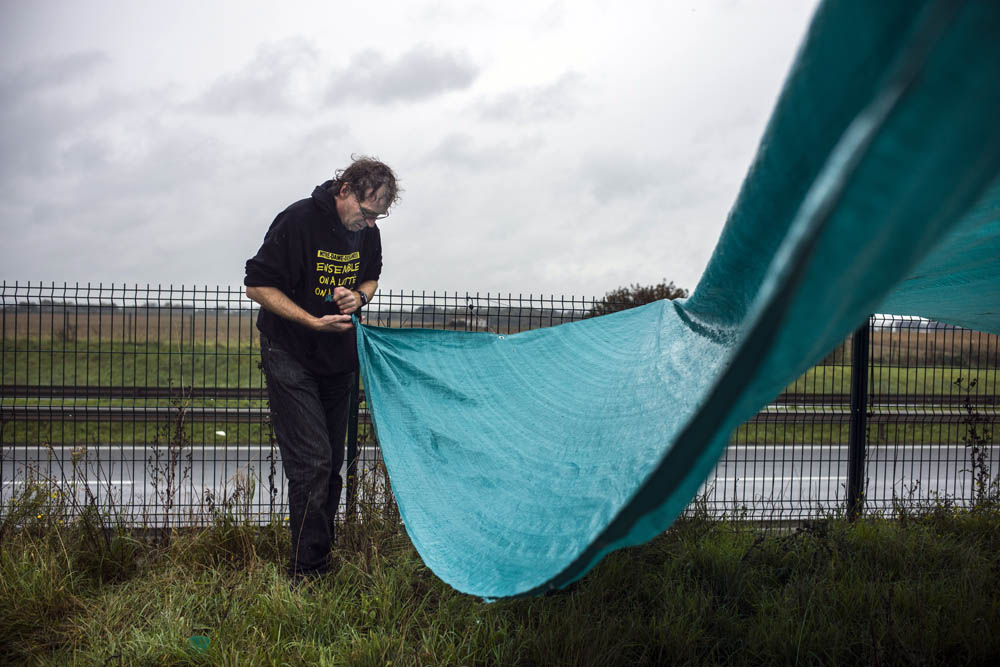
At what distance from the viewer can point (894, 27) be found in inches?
36.3

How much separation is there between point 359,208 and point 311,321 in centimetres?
55

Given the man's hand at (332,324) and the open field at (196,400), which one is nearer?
the man's hand at (332,324)

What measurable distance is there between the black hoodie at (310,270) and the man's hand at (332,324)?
0.34 feet

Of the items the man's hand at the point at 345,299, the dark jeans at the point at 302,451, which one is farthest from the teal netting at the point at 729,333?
the dark jeans at the point at 302,451

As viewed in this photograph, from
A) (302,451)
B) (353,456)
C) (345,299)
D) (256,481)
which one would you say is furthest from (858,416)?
(256,481)

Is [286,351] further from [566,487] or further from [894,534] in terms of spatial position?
[894,534]

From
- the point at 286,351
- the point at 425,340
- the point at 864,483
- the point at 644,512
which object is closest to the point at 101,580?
the point at 286,351

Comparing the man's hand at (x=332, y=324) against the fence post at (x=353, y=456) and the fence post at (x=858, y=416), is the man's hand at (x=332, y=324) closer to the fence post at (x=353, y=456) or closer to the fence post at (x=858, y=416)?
the fence post at (x=353, y=456)

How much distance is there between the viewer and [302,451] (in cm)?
280

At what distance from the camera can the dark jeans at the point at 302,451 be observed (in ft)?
9.14

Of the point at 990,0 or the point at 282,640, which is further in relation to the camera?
the point at 282,640

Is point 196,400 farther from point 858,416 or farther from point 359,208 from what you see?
point 858,416

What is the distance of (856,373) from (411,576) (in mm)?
3114

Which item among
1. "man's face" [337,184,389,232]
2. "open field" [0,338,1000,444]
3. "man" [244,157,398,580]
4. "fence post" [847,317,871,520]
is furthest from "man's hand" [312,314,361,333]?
"fence post" [847,317,871,520]
